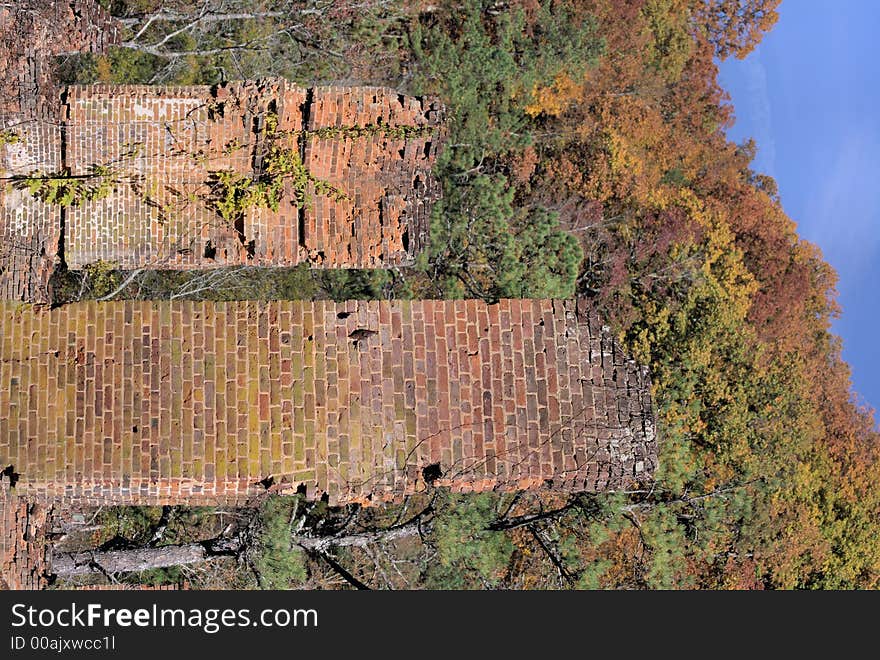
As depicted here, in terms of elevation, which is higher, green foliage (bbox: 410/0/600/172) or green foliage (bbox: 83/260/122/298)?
green foliage (bbox: 410/0/600/172)

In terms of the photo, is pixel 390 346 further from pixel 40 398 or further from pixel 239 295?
pixel 239 295

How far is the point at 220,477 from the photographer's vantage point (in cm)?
761

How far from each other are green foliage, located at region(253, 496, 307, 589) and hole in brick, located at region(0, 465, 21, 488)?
4576mm

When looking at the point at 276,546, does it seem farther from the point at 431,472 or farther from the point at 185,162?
the point at 185,162

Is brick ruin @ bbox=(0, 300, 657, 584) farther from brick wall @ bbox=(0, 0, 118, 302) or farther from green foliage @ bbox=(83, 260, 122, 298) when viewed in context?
green foliage @ bbox=(83, 260, 122, 298)

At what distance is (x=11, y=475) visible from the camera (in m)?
7.59

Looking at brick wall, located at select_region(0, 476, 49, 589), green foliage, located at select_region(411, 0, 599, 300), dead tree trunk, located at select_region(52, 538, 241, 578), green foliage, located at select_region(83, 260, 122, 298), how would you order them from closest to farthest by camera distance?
brick wall, located at select_region(0, 476, 49, 589) < green foliage, located at select_region(83, 260, 122, 298) < dead tree trunk, located at select_region(52, 538, 241, 578) < green foliage, located at select_region(411, 0, 599, 300)

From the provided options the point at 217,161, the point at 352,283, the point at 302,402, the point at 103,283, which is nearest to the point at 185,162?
the point at 217,161

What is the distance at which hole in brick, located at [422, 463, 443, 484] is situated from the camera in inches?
305

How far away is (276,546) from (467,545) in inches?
153

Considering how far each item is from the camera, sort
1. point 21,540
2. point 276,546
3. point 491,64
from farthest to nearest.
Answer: point 491,64 → point 276,546 → point 21,540

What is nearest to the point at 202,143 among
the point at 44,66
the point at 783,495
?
the point at 44,66

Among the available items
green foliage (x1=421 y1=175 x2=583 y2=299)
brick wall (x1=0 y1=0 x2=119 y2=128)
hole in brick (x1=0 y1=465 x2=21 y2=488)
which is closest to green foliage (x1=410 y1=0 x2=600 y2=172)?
green foliage (x1=421 y1=175 x2=583 y2=299)

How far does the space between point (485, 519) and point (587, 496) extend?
257 cm
